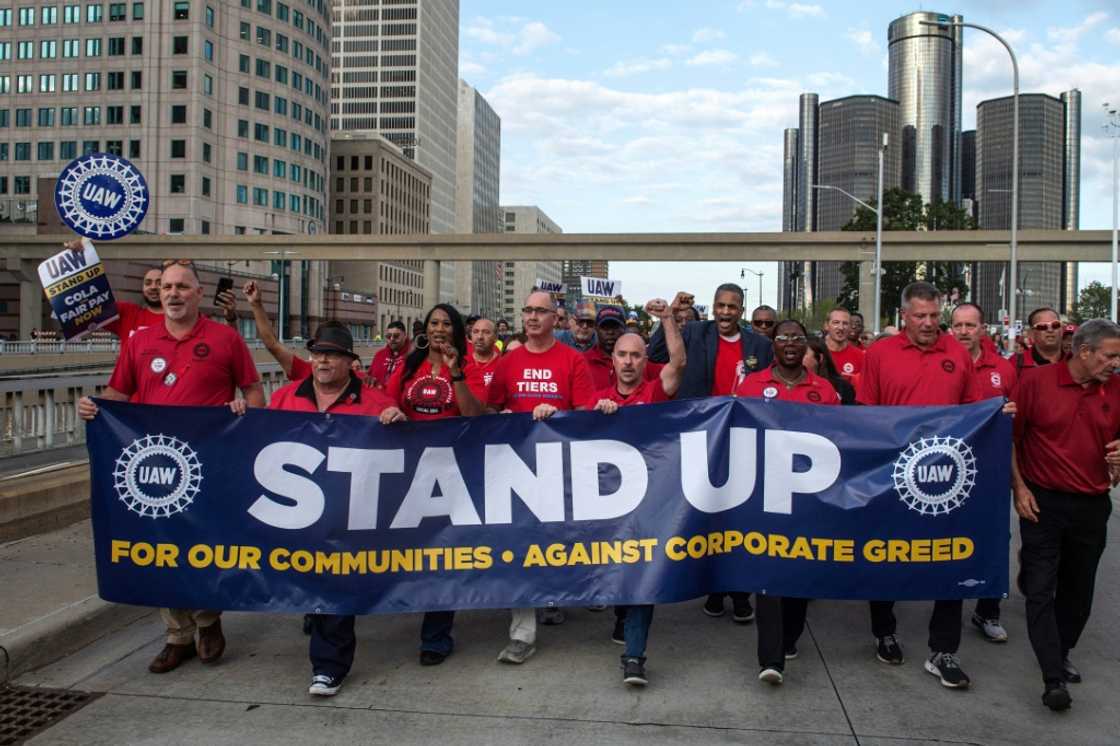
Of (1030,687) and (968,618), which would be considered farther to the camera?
(968,618)

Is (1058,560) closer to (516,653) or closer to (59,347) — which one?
(516,653)

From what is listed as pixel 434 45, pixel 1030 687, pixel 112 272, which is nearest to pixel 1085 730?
pixel 1030 687

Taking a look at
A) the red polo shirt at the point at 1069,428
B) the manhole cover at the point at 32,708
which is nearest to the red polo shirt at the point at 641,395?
the red polo shirt at the point at 1069,428

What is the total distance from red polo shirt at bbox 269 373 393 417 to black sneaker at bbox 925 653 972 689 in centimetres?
323

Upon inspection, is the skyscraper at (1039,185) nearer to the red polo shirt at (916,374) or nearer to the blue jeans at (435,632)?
the red polo shirt at (916,374)

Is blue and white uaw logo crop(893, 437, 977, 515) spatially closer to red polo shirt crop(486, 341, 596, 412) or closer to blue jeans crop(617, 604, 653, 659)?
blue jeans crop(617, 604, 653, 659)

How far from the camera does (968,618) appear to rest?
635 cm

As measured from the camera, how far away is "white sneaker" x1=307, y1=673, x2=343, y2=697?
468 centimetres

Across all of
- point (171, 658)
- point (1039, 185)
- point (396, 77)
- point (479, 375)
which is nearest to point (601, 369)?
point (479, 375)

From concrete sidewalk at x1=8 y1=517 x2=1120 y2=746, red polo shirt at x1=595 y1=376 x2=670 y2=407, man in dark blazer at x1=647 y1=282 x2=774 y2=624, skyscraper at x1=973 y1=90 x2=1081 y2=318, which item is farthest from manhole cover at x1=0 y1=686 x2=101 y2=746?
skyscraper at x1=973 y1=90 x2=1081 y2=318

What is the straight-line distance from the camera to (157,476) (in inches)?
203

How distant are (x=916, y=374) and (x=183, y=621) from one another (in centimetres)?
425

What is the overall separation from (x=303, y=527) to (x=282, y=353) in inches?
51.4

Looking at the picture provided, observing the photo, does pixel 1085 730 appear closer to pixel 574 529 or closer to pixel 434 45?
pixel 574 529
